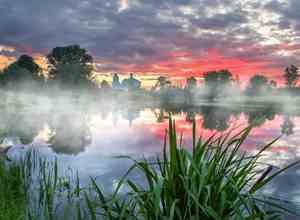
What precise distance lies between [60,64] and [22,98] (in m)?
21.9

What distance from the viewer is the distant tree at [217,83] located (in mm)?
132125

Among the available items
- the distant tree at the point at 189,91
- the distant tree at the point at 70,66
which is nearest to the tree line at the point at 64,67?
the distant tree at the point at 70,66

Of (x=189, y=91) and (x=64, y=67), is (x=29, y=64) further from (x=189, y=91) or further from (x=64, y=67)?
(x=189, y=91)

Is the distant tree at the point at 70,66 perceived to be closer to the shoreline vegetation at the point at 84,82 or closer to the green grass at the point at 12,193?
the shoreline vegetation at the point at 84,82

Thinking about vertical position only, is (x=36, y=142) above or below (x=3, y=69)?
below

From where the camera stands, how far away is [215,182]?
3160 millimetres

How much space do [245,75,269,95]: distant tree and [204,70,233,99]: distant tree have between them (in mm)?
9450

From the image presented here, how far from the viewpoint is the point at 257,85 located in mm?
128500

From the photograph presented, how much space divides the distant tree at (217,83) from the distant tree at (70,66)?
61.4 m

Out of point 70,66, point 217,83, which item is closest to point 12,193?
point 70,66

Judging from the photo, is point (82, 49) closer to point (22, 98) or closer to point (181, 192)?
point (22, 98)

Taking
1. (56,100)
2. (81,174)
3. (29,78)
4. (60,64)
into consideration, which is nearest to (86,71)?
(60,64)

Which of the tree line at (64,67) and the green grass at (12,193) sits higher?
the tree line at (64,67)

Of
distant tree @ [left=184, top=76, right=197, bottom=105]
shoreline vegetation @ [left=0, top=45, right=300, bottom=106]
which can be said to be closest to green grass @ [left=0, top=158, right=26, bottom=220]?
shoreline vegetation @ [left=0, top=45, right=300, bottom=106]
